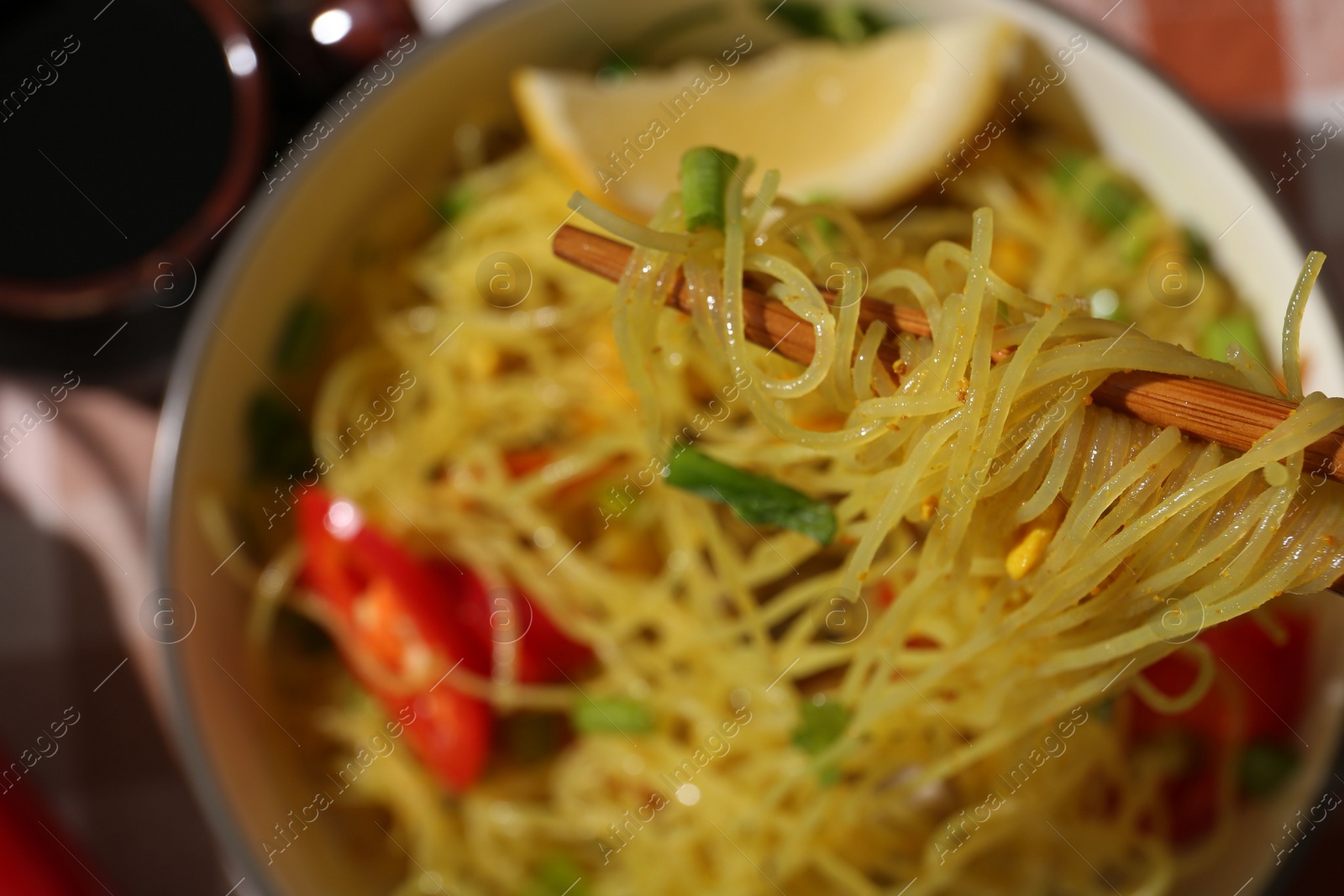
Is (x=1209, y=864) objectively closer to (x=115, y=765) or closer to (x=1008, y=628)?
(x=1008, y=628)

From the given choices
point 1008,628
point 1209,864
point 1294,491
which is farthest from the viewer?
point 1209,864

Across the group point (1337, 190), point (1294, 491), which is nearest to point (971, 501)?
point (1294, 491)

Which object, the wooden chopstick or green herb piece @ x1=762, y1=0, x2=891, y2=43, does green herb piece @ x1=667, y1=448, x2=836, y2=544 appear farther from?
green herb piece @ x1=762, y1=0, x2=891, y2=43

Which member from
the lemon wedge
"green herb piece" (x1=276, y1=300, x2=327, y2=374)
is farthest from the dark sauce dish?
the lemon wedge

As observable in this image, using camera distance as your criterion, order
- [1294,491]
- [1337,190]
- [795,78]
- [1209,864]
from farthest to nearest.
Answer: [1337,190]
[795,78]
[1209,864]
[1294,491]

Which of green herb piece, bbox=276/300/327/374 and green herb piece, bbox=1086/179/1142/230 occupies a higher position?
green herb piece, bbox=276/300/327/374

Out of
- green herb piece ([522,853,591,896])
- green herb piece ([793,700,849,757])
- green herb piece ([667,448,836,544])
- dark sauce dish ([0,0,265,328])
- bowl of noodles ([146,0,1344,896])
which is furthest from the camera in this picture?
dark sauce dish ([0,0,265,328])

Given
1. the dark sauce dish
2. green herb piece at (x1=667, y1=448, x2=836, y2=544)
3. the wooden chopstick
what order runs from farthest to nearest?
the dark sauce dish < green herb piece at (x1=667, y1=448, x2=836, y2=544) < the wooden chopstick
